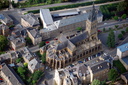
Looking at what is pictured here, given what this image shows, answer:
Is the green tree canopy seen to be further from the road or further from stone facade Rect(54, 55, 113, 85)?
the road

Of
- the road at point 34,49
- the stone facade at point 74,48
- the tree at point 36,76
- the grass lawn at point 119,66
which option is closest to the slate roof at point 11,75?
the tree at point 36,76

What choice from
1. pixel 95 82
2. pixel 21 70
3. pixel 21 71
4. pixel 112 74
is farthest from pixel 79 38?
pixel 21 71

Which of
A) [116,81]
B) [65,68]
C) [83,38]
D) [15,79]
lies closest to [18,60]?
[15,79]

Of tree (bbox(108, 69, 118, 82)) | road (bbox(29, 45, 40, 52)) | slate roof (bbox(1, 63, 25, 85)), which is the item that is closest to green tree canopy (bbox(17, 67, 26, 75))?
slate roof (bbox(1, 63, 25, 85))

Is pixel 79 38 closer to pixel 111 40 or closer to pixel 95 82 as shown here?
pixel 111 40

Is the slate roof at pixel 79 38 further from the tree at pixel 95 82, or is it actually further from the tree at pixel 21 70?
the tree at pixel 21 70

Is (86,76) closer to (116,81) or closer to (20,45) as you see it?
(116,81)

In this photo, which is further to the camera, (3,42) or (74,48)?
(3,42)
